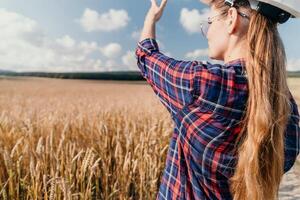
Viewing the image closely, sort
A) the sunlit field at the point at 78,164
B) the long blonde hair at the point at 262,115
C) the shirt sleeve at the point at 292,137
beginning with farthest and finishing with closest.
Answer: the sunlit field at the point at 78,164, the shirt sleeve at the point at 292,137, the long blonde hair at the point at 262,115

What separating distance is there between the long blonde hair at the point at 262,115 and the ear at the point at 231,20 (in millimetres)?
33

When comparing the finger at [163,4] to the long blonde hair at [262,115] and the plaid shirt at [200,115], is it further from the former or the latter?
the long blonde hair at [262,115]

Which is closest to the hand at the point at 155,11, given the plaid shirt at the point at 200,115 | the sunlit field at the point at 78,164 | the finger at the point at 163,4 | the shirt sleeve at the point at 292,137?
the finger at the point at 163,4

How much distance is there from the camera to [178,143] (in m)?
1.53

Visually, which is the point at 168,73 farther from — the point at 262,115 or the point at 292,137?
the point at 292,137

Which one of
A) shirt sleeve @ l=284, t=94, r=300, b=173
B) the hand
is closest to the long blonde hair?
shirt sleeve @ l=284, t=94, r=300, b=173

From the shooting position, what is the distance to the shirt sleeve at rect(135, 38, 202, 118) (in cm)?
140

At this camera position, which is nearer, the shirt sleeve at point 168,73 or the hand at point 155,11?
the shirt sleeve at point 168,73

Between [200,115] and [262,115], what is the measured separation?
0.19m

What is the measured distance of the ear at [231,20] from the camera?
1465mm

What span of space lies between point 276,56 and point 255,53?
0.08m

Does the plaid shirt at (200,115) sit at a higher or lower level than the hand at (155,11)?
lower

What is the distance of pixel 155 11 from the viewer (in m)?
1.65

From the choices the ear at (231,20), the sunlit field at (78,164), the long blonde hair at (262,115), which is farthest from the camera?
the sunlit field at (78,164)
